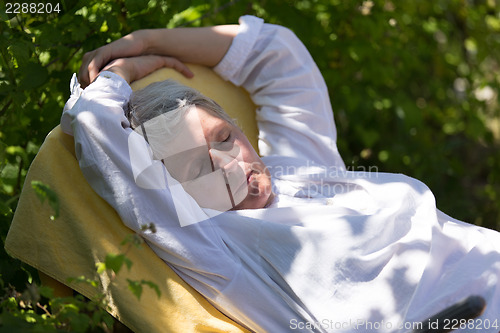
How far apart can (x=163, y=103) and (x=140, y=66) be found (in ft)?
1.10

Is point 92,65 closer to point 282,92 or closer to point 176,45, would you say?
point 176,45

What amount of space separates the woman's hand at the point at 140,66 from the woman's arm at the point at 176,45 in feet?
0.11

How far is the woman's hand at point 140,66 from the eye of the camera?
224 cm

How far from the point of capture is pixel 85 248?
1946mm

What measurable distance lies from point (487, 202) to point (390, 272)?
276cm

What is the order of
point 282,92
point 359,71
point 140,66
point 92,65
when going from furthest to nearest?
point 359,71 < point 282,92 < point 140,66 < point 92,65

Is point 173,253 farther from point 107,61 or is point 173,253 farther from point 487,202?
point 487,202

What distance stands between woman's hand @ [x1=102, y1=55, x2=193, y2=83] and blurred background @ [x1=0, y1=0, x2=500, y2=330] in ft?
0.72

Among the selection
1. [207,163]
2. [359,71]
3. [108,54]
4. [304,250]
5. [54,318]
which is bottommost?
[359,71]

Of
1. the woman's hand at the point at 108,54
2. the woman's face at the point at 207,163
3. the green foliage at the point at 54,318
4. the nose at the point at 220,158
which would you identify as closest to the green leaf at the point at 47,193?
the green foliage at the point at 54,318

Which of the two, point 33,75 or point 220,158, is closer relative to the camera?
point 220,158

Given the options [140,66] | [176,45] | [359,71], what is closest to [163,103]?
[140,66]

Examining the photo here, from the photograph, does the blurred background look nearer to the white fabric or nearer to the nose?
the white fabric

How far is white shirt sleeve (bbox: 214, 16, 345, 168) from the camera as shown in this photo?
8.44ft
